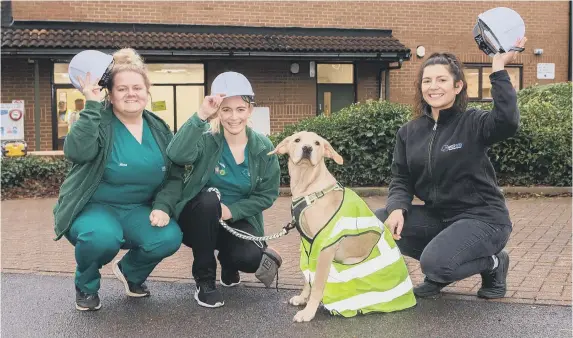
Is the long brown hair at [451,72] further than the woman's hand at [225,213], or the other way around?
the woman's hand at [225,213]

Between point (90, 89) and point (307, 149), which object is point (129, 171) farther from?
point (307, 149)

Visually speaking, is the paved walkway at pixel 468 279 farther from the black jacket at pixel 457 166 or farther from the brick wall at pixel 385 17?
the brick wall at pixel 385 17

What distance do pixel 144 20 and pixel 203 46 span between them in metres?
2.22

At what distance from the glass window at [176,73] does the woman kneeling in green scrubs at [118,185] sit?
12.2m

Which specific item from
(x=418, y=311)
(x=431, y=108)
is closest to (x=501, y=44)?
(x=431, y=108)

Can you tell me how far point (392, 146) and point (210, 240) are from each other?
6.91m

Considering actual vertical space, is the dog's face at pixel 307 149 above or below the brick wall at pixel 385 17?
below

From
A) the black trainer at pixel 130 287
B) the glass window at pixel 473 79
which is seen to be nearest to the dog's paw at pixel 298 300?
the black trainer at pixel 130 287

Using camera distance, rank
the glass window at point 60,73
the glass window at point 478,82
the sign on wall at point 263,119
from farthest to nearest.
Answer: the glass window at point 478,82
the sign on wall at point 263,119
the glass window at point 60,73

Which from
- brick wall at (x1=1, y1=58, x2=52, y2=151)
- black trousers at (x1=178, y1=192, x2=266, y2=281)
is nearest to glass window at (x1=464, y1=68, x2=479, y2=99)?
brick wall at (x1=1, y1=58, x2=52, y2=151)

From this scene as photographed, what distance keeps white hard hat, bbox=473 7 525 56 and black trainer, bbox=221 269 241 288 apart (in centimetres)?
254

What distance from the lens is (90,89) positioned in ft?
13.3

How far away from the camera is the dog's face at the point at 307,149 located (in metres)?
3.97

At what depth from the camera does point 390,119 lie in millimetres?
11117
